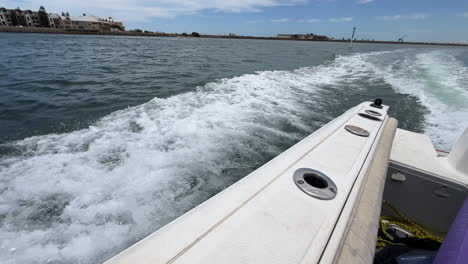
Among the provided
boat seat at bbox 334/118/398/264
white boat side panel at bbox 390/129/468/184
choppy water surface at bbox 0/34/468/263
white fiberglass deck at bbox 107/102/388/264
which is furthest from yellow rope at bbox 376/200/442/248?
choppy water surface at bbox 0/34/468/263

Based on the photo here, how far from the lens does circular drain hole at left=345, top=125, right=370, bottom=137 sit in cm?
175

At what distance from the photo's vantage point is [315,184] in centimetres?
116

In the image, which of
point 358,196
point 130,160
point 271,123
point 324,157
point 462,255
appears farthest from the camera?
point 271,123

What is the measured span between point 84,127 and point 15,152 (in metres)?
0.87

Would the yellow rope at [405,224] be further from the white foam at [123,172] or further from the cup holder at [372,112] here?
the white foam at [123,172]

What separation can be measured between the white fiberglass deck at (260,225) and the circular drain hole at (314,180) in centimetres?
7

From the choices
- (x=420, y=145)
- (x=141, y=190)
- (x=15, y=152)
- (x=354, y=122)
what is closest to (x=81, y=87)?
(x=15, y=152)

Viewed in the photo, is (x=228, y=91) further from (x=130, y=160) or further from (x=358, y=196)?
(x=358, y=196)

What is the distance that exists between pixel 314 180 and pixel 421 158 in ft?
4.53

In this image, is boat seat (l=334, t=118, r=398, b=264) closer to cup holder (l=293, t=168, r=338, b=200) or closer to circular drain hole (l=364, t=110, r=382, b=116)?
cup holder (l=293, t=168, r=338, b=200)

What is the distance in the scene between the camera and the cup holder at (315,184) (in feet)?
3.35

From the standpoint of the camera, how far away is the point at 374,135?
5.76 feet

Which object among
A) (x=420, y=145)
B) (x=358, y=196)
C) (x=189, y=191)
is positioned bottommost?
(x=189, y=191)

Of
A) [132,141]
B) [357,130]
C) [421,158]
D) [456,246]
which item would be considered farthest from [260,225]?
[132,141]
